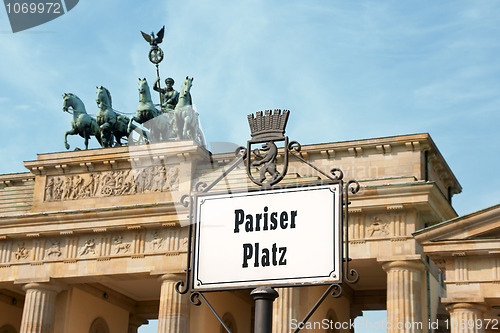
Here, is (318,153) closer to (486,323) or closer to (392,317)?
(392,317)

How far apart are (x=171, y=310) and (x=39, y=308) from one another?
6948 mm

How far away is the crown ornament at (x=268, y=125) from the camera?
18.3ft

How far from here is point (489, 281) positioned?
28875 mm

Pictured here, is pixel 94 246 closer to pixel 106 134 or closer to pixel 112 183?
pixel 112 183

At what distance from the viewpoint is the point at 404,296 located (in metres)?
39.0

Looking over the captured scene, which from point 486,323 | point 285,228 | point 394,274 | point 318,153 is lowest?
point 285,228

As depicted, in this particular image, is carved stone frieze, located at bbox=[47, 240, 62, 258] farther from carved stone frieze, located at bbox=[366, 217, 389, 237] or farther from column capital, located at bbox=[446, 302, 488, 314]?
column capital, located at bbox=[446, 302, 488, 314]

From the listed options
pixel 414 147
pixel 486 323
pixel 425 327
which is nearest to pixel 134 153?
pixel 414 147

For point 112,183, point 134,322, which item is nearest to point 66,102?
point 112,183

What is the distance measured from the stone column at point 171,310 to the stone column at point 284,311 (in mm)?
4601

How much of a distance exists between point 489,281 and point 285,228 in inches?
981

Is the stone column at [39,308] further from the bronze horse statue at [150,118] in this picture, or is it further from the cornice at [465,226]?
the cornice at [465,226]

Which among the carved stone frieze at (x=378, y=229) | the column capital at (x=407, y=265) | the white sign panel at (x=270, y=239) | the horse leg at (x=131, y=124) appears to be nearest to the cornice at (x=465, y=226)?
the column capital at (x=407, y=265)

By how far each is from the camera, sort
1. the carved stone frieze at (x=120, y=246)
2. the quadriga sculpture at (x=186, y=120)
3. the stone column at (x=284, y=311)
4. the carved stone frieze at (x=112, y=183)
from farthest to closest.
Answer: the quadriga sculpture at (x=186, y=120)
the carved stone frieze at (x=112, y=183)
the carved stone frieze at (x=120, y=246)
the stone column at (x=284, y=311)
